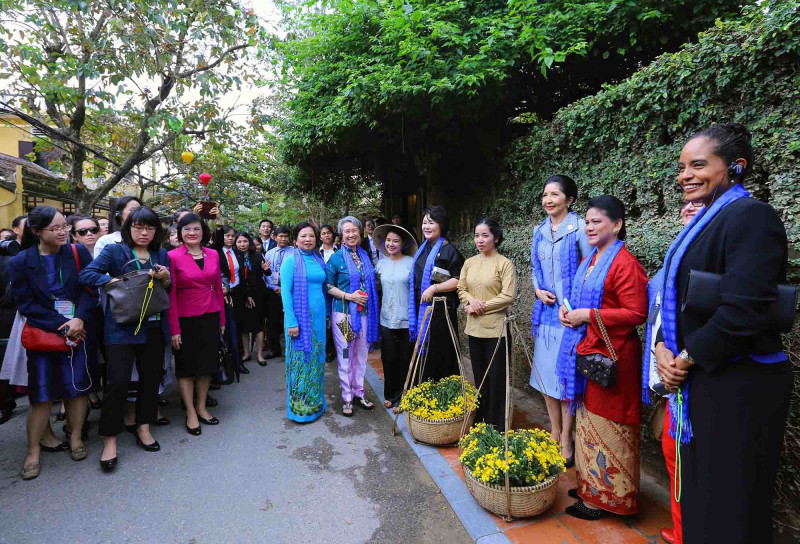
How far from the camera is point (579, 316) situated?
8.36ft

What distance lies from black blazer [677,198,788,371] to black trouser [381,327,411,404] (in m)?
2.95

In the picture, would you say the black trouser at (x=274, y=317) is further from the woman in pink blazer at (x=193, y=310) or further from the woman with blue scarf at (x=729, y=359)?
the woman with blue scarf at (x=729, y=359)

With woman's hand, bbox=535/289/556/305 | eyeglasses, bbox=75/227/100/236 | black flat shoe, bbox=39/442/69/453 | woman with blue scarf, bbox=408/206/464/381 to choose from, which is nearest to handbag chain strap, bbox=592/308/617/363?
woman's hand, bbox=535/289/556/305

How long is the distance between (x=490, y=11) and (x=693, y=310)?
192 inches

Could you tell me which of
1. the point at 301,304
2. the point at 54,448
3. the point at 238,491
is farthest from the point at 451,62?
the point at 54,448

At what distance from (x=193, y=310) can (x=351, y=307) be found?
1.49 meters

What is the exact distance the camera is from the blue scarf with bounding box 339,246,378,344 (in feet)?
13.9

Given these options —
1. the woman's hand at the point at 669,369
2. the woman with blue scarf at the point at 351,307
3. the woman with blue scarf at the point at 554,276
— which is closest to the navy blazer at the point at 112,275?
the woman with blue scarf at the point at 351,307

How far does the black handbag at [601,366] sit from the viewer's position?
7.77ft

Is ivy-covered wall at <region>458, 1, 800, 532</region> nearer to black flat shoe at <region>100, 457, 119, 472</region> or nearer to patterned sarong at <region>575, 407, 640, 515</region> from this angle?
patterned sarong at <region>575, 407, 640, 515</region>

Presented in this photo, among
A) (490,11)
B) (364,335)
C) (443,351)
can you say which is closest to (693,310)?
(443,351)

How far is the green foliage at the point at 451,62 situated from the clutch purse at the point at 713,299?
9.88 feet

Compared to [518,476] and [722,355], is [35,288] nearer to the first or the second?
[518,476]

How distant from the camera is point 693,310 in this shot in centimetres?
162
